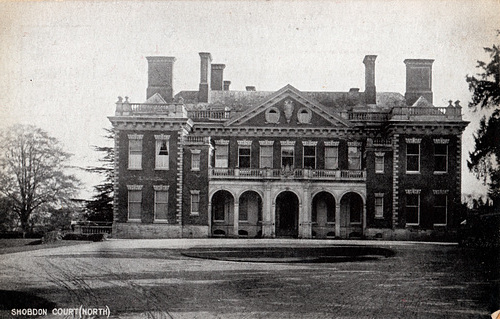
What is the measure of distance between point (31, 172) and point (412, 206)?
1767cm

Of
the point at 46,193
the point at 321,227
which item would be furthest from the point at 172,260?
the point at 321,227

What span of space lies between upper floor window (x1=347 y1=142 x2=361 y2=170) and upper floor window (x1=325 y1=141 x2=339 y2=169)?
617 mm

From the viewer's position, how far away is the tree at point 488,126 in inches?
469

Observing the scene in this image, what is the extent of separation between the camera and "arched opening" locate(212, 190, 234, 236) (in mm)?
29422

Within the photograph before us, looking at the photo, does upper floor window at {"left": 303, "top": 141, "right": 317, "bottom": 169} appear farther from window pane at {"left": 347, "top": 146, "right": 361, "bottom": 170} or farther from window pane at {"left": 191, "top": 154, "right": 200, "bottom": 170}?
window pane at {"left": 191, "top": 154, "right": 200, "bottom": 170}

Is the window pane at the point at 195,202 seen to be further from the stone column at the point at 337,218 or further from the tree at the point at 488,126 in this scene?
the tree at the point at 488,126

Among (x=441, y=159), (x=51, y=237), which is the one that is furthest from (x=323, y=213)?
(x=51, y=237)

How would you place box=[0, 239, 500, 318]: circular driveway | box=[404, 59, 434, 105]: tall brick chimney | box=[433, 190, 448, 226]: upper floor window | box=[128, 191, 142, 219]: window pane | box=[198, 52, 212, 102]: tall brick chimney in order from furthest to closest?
box=[198, 52, 212, 102]: tall brick chimney < box=[128, 191, 142, 219]: window pane < box=[404, 59, 434, 105]: tall brick chimney < box=[433, 190, 448, 226]: upper floor window < box=[0, 239, 500, 318]: circular driveway

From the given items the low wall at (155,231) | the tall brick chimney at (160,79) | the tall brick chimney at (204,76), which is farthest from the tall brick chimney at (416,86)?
the low wall at (155,231)

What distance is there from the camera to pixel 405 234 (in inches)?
1030

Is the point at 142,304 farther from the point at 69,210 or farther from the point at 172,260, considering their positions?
the point at 69,210

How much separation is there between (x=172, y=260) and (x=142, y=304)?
5.80m

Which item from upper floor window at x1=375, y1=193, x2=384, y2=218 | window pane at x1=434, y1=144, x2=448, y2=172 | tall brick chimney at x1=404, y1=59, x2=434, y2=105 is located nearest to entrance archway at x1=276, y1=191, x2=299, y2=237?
upper floor window at x1=375, y1=193, x2=384, y2=218

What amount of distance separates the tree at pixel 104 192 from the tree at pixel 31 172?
807cm
